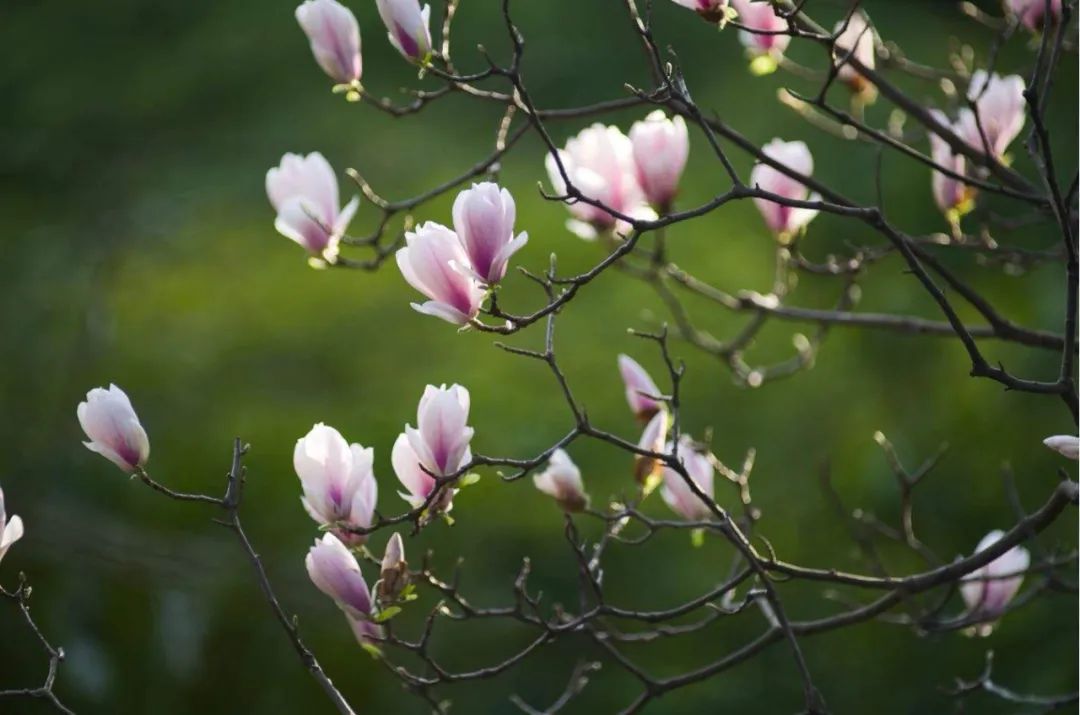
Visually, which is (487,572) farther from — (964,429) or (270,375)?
(964,429)

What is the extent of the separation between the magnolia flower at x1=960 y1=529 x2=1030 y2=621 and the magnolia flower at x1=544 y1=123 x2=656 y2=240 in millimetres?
418

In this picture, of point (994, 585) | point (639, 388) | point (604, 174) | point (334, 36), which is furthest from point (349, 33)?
point (994, 585)

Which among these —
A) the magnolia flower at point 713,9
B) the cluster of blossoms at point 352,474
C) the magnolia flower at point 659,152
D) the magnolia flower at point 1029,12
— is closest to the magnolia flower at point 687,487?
the cluster of blossoms at point 352,474

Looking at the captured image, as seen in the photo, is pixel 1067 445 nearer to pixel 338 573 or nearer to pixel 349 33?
pixel 338 573

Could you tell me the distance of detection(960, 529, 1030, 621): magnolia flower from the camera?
103cm

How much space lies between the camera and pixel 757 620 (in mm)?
2104

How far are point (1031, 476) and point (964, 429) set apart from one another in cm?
16

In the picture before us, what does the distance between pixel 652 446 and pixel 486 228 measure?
257 millimetres

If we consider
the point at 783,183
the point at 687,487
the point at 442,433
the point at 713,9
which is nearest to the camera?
the point at 442,433

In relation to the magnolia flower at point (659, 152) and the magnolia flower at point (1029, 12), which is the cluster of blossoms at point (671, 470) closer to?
the magnolia flower at point (659, 152)

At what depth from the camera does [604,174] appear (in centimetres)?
112

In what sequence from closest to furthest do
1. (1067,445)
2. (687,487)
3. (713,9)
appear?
(1067,445), (713,9), (687,487)

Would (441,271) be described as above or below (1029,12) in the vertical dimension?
below

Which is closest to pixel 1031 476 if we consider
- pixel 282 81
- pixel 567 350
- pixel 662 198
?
pixel 567 350
